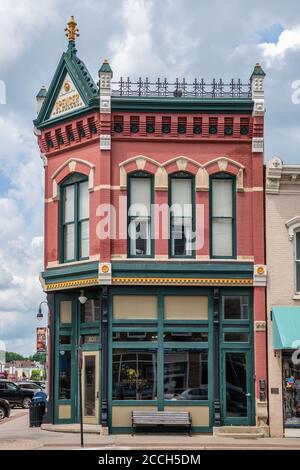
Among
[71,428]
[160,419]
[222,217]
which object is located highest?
[222,217]

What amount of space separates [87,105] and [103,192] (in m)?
3.10

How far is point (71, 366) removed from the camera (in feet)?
99.1

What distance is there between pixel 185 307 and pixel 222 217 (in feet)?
10.7

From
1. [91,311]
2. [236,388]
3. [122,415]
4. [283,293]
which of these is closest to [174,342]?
[236,388]

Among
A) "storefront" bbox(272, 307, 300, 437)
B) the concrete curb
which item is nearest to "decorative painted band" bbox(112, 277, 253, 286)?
"storefront" bbox(272, 307, 300, 437)

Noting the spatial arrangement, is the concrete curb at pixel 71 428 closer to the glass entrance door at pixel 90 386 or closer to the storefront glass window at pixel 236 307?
the glass entrance door at pixel 90 386

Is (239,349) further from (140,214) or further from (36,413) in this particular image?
(36,413)

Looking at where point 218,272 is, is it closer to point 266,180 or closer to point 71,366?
point 266,180

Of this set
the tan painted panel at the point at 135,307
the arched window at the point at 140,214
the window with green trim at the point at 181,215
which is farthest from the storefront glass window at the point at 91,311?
the window with green trim at the point at 181,215

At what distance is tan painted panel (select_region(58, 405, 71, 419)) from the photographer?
98.1 ft

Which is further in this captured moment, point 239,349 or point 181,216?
point 181,216

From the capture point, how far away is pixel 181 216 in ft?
96.6

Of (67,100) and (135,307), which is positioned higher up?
(67,100)

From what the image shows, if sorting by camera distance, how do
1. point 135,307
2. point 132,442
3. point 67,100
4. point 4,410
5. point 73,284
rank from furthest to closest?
1. point 4,410
2. point 67,100
3. point 73,284
4. point 135,307
5. point 132,442
